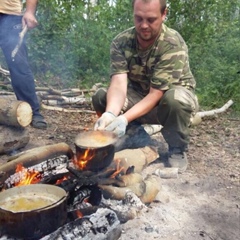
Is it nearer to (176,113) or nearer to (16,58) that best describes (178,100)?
(176,113)

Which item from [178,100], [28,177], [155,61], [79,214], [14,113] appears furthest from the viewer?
[14,113]

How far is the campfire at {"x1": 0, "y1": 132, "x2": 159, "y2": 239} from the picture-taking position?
2.51 m

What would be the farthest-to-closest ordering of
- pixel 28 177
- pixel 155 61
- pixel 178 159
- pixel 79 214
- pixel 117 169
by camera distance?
pixel 178 159
pixel 155 61
pixel 117 169
pixel 28 177
pixel 79 214

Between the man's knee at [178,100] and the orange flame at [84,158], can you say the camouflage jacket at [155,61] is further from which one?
the orange flame at [84,158]

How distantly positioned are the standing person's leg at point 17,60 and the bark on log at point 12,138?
661 mm

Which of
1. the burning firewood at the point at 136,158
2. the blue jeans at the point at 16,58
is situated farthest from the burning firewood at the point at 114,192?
the blue jeans at the point at 16,58

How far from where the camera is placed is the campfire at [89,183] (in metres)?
2.51

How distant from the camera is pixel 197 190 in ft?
11.7

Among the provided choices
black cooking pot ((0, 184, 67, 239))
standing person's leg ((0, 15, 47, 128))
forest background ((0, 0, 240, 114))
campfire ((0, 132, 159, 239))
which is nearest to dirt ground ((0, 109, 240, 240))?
campfire ((0, 132, 159, 239))

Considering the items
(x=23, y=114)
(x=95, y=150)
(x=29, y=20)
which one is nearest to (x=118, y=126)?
(x=95, y=150)

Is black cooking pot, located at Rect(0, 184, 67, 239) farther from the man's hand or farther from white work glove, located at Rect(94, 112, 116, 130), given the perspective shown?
the man's hand

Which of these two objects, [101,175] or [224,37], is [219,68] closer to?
[224,37]

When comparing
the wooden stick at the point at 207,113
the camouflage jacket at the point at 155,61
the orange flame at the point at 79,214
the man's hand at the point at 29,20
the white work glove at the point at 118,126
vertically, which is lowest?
the orange flame at the point at 79,214

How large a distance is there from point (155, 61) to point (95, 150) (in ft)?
4.60
